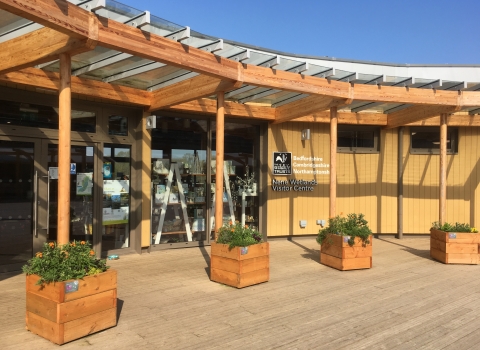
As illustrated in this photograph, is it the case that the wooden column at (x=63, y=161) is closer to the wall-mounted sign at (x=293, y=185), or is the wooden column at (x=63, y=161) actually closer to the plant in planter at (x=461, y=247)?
the wall-mounted sign at (x=293, y=185)

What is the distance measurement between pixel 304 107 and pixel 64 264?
19.9 ft

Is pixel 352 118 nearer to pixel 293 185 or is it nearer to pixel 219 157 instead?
pixel 293 185

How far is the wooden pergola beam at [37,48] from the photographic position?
4383mm

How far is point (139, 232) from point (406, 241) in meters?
6.68

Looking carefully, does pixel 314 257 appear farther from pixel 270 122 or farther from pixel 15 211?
pixel 15 211

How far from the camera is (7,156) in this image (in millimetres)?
6355

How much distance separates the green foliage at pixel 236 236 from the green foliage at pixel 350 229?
170 centimetres

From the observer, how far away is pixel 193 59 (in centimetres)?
548

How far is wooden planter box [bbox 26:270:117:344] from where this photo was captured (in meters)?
3.69

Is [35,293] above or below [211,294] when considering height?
above

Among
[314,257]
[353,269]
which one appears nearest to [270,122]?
[314,257]

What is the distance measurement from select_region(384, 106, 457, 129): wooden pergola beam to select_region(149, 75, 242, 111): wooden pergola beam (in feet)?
15.9

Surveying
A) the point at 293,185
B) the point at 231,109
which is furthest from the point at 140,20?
the point at 293,185

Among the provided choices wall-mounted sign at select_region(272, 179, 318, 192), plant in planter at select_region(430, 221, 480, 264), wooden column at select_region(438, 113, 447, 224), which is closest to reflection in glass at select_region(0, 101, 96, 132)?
wall-mounted sign at select_region(272, 179, 318, 192)
